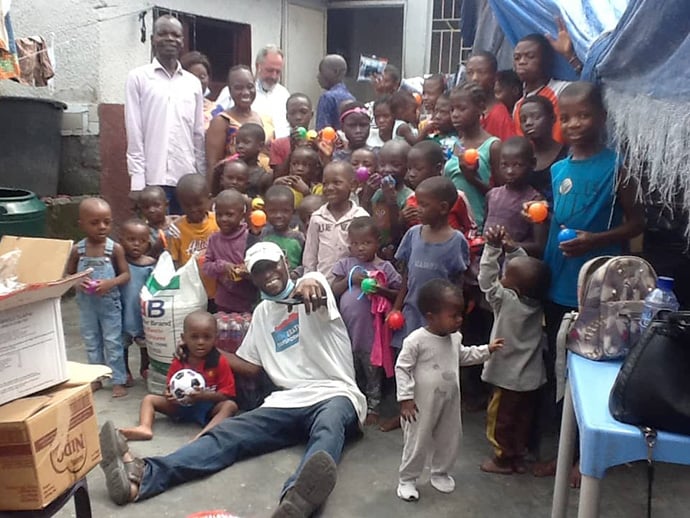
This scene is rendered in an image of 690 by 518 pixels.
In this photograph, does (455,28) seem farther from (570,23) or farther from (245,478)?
(245,478)

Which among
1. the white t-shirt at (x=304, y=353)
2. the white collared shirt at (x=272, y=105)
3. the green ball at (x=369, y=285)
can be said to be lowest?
the white t-shirt at (x=304, y=353)

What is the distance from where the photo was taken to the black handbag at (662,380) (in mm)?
1705

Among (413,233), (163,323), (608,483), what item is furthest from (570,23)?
(163,323)

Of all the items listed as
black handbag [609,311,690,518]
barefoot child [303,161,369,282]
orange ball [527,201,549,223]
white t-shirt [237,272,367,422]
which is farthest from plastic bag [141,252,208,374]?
black handbag [609,311,690,518]

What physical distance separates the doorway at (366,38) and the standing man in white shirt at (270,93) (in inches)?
228

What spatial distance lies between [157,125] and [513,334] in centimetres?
303

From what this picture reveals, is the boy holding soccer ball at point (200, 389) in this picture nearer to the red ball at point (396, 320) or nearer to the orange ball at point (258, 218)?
the orange ball at point (258, 218)

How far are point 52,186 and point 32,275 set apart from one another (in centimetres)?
413

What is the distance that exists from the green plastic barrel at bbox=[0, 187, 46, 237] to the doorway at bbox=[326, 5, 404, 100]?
23.4 ft

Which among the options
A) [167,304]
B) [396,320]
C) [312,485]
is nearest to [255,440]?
[312,485]

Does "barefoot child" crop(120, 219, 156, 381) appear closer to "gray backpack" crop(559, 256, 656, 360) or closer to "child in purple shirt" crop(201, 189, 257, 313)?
"child in purple shirt" crop(201, 189, 257, 313)

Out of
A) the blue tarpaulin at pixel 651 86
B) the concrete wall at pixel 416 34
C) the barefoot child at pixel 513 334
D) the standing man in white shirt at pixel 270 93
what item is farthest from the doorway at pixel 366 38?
the blue tarpaulin at pixel 651 86

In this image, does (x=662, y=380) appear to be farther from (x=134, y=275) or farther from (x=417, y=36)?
(x=417, y=36)

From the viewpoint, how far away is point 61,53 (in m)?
6.21
